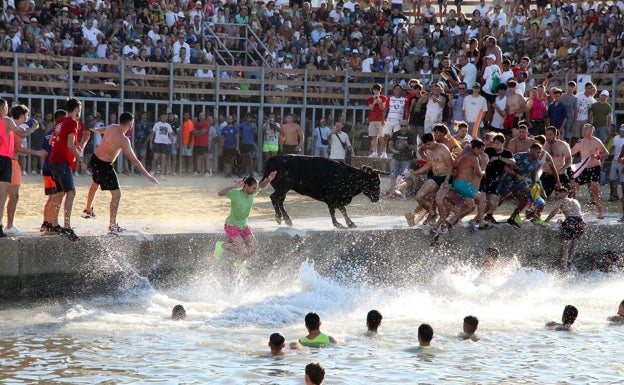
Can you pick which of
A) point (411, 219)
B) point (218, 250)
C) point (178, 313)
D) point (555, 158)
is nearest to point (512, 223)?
point (555, 158)

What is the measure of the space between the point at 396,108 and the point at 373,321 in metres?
9.72

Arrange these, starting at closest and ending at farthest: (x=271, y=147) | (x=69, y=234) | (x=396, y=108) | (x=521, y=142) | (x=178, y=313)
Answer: (x=178, y=313)
(x=69, y=234)
(x=521, y=142)
(x=396, y=108)
(x=271, y=147)

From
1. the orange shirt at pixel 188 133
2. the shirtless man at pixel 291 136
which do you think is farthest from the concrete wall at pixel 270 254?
the orange shirt at pixel 188 133

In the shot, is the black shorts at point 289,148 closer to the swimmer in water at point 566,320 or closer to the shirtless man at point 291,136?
the shirtless man at point 291,136

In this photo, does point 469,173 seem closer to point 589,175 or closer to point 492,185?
point 492,185

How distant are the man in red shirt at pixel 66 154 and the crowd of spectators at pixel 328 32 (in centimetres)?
1170

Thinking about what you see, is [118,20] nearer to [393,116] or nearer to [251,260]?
[393,116]

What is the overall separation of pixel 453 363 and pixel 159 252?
4405 mm

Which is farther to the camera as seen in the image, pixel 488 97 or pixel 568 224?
pixel 488 97

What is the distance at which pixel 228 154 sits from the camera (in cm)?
2530

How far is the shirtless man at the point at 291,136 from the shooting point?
79.7 ft

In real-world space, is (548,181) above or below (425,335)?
above

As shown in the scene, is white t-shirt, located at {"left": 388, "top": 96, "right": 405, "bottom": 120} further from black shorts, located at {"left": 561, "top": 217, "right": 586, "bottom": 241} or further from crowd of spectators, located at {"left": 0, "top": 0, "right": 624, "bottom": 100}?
black shorts, located at {"left": 561, "top": 217, "right": 586, "bottom": 241}

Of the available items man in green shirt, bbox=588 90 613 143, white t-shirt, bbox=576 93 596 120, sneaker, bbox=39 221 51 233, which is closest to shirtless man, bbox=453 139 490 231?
sneaker, bbox=39 221 51 233
